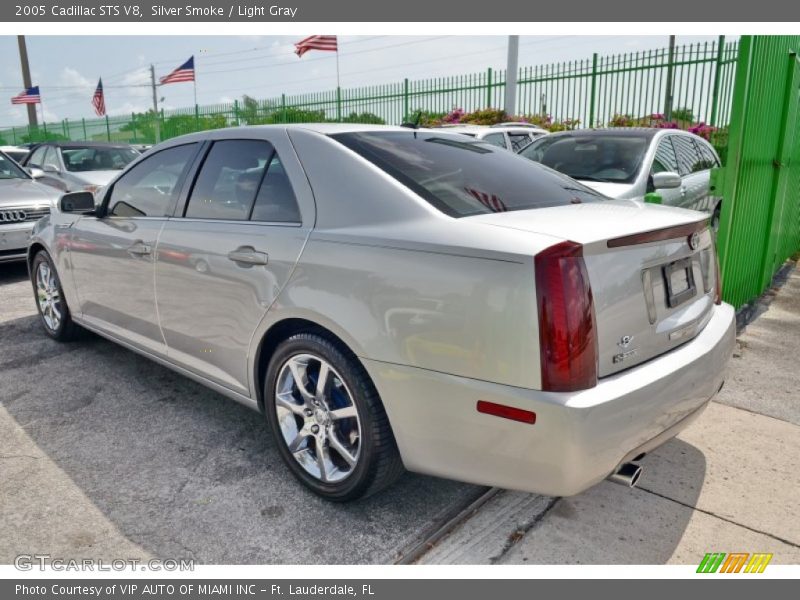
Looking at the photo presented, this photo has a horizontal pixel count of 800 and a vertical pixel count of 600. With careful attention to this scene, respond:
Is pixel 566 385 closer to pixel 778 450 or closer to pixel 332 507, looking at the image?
pixel 332 507

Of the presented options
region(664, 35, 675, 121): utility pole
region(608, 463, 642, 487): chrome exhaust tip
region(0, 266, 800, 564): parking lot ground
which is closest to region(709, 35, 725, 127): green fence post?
region(664, 35, 675, 121): utility pole

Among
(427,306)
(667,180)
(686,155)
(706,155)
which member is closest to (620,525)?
(427,306)

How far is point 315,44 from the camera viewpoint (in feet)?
60.1

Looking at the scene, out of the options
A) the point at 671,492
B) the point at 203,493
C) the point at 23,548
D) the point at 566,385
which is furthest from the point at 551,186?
the point at 23,548

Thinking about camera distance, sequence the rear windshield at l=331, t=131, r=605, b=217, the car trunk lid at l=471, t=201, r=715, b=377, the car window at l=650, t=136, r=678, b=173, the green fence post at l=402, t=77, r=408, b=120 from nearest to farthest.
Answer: the car trunk lid at l=471, t=201, r=715, b=377, the rear windshield at l=331, t=131, r=605, b=217, the car window at l=650, t=136, r=678, b=173, the green fence post at l=402, t=77, r=408, b=120

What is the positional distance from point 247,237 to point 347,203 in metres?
0.59

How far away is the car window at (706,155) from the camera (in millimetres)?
8039

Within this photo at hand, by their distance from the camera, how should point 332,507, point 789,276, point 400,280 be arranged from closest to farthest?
point 400,280 → point 332,507 → point 789,276

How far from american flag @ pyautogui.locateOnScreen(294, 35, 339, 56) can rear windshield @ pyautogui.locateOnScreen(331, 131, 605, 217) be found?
54.1 ft

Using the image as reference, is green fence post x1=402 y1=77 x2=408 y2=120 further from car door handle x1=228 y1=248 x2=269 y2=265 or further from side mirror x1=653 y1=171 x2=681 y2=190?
car door handle x1=228 y1=248 x2=269 y2=265

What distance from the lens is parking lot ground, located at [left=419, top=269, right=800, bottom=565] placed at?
2424 mm

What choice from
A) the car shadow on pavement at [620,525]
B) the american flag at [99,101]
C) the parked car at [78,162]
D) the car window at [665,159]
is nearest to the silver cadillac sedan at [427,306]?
the car shadow on pavement at [620,525]

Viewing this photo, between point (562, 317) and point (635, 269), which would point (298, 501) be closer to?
point (562, 317)

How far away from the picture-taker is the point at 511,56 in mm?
12992
